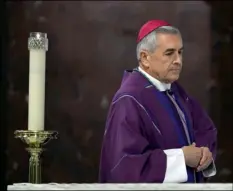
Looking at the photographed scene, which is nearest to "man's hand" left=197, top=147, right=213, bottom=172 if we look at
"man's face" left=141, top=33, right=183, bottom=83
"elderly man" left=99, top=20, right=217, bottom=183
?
"elderly man" left=99, top=20, right=217, bottom=183

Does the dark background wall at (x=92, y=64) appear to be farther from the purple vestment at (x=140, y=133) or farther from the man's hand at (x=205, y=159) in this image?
the man's hand at (x=205, y=159)

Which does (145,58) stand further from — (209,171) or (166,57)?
(209,171)

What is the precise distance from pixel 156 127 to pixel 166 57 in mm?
234

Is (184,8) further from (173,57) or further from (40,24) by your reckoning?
(173,57)

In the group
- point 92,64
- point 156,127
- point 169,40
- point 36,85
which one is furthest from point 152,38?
point 92,64

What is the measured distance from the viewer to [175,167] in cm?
167

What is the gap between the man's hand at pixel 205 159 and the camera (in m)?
1.75

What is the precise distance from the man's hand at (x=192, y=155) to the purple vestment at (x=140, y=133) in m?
0.08

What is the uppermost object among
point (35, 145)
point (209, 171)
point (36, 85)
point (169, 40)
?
point (169, 40)

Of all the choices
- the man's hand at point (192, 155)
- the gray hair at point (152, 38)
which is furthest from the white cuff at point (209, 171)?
the gray hair at point (152, 38)

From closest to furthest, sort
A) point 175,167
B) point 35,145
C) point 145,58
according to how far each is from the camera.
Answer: point 35,145 < point 175,167 < point 145,58

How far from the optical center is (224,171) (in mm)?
2637

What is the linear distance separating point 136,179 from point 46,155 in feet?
3.30

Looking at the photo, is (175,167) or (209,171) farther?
(209,171)
